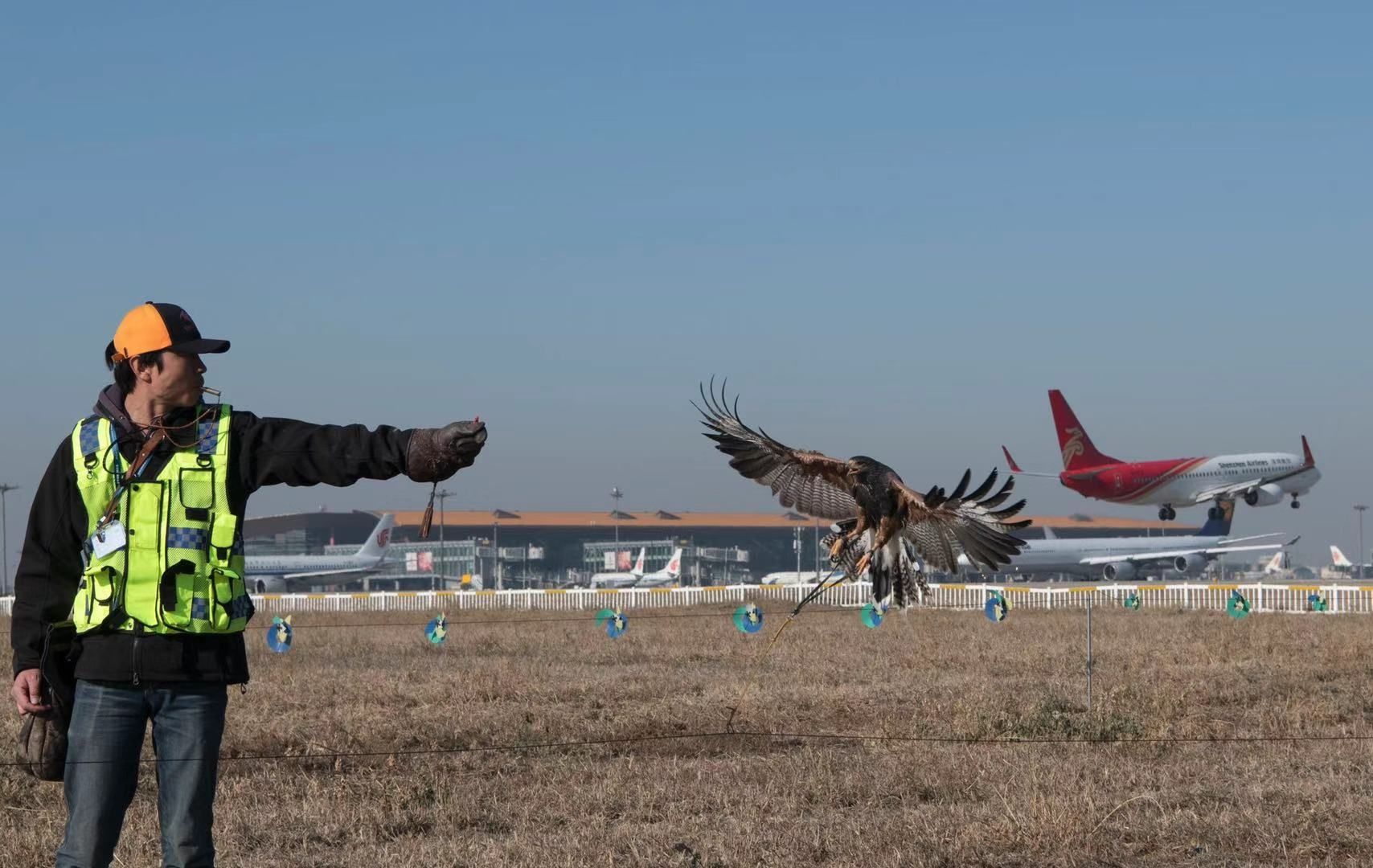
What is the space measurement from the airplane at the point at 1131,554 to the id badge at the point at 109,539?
229 ft

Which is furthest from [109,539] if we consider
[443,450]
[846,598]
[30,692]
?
[846,598]

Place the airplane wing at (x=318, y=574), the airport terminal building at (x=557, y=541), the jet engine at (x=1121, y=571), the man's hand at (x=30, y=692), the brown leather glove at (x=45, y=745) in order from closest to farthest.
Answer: the man's hand at (x=30, y=692)
the brown leather glove at (x=45, y=745)
the jet engine at (x=1121, y=571)
the airplane wing at (x=318, y=574)
the airport terminal building at (x=557, y=541)

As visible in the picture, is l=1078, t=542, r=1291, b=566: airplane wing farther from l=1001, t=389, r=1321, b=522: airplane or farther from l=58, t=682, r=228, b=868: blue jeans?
l=58, t=682, r=228, b=868: blue jeans

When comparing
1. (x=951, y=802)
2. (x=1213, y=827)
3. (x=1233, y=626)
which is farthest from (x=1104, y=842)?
(x=1233, y=626)

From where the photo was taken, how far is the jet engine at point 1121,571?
72812 millimetres

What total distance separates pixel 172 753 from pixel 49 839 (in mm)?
2991

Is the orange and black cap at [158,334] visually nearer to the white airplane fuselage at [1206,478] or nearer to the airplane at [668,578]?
the white airplane fuselage at [1206,478]

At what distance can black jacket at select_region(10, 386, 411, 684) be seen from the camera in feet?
12.9

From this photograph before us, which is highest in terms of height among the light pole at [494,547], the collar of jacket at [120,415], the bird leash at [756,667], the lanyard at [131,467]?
the light pole at [494,547]

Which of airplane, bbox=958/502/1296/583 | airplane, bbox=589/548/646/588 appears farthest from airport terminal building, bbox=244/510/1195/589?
airplane, bbox=958/502/1296/583

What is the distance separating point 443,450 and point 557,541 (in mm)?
136071

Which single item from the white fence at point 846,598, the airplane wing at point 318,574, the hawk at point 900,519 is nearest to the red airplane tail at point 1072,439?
the white fence at point 846,598

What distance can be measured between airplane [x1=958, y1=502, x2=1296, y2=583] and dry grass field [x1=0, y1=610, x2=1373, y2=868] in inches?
2274

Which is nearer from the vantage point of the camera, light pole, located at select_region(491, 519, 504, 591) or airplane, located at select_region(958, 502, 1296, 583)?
airplane, located at select_region(958, 502, 1296, 583)
